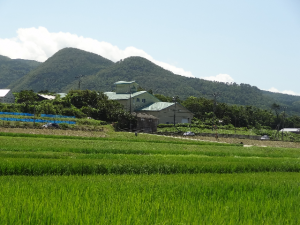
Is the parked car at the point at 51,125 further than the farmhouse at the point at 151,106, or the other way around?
the farmhouse at the point at 151,106

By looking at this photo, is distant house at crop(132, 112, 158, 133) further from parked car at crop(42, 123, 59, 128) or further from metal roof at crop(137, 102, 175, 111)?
parked car at crop(42, 123, 59, 128)

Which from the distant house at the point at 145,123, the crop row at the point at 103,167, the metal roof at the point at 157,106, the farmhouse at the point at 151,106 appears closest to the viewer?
the crop row at the point at 103,167

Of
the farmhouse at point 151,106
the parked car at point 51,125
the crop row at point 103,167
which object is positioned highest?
the farmhouse at point 151,106

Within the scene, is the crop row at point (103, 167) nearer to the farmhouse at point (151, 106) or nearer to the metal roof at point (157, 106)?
the farmhouse at point (151, 106)

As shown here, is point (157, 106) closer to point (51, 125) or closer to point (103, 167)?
point (51, 125)

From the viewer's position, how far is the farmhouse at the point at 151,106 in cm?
7312

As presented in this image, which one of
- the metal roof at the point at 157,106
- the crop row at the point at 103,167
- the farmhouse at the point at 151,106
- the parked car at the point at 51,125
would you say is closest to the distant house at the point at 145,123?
the farmhouse at the point at 151,106

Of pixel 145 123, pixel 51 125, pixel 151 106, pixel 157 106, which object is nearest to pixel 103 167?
pixel 51 125

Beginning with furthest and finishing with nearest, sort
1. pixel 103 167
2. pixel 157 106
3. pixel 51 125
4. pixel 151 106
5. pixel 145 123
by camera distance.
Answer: pixel 151 106 < pixel 157 106 < pixel 145 123 < pixel 51 125 < pixel 103 167

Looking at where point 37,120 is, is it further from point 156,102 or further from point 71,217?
point 71,217

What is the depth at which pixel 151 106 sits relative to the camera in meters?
76.1

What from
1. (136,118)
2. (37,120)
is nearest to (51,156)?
(37,120)

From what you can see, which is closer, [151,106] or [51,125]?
[51,125]

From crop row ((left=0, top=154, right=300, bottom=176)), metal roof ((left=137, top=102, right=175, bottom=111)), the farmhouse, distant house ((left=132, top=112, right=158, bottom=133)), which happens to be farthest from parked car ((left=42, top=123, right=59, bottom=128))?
metal roof ((left=137, top=102, right=175, bottom=111))
